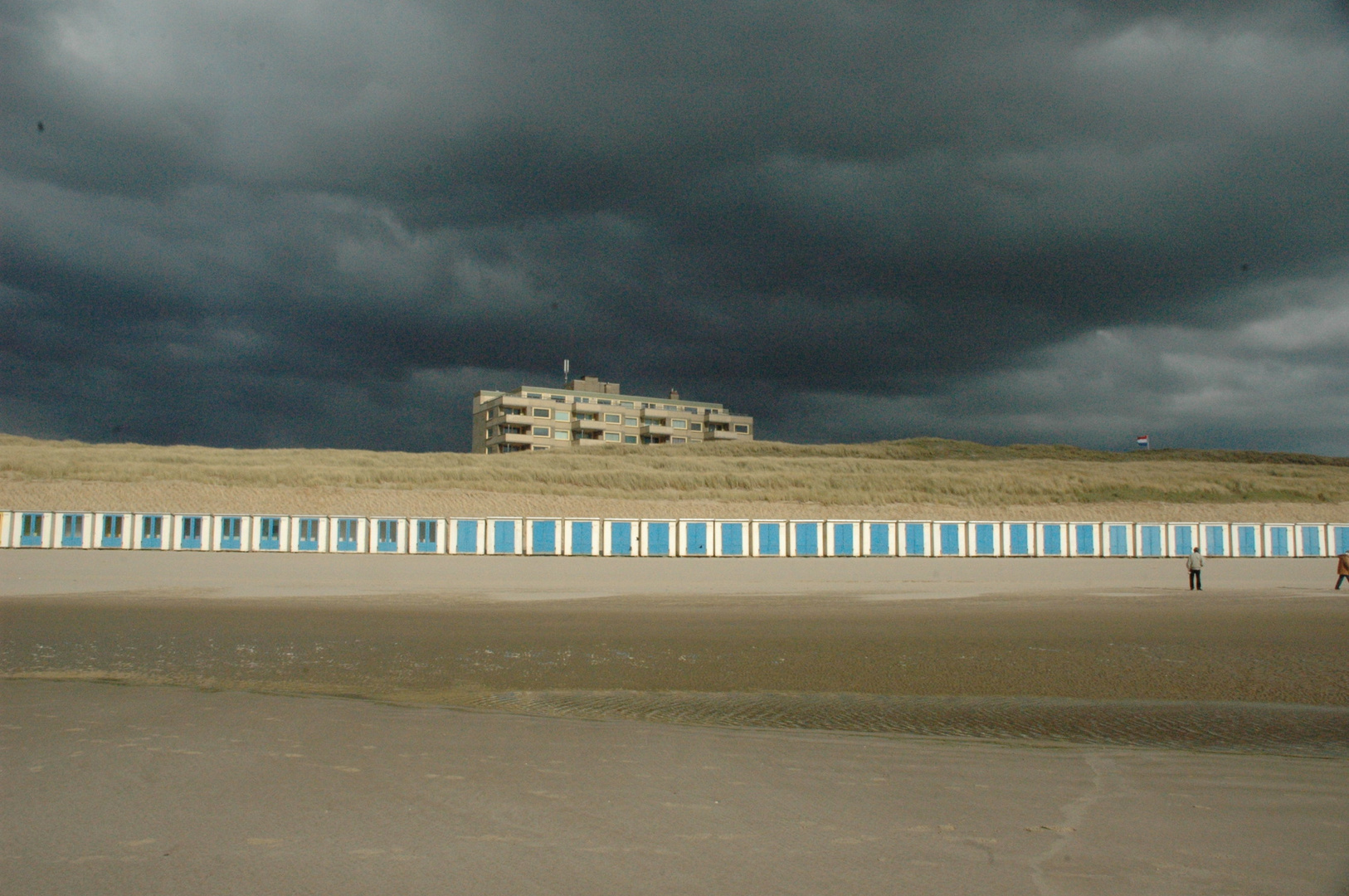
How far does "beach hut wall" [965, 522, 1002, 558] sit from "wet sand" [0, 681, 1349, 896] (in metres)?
38.1

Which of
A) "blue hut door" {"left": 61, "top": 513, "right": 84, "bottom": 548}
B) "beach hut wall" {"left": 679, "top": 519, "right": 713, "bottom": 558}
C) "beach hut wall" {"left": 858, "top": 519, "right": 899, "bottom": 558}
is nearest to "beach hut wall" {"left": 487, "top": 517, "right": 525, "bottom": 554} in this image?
"beach hut wall" {"left": 679, "top": 519, "right": 713, "bottom": 558}

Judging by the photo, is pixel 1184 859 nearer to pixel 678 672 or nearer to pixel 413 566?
pixel 678 672

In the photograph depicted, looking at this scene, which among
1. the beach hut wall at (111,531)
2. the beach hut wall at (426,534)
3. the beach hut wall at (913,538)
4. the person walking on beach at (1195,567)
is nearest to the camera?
the person walking on beach at (1195,567)

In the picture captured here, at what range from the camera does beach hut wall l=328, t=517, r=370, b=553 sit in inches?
1531

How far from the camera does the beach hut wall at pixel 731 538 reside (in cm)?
4156

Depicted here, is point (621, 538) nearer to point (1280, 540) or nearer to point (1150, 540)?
point (1150, 540)

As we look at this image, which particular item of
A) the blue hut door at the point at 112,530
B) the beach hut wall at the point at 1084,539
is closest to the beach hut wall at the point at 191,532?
the blue hut door at the point at 112,530

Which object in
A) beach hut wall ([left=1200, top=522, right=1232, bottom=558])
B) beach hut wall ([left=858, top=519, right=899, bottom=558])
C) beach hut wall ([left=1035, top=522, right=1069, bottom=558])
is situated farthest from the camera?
beach hut wall ([left=1200, top=522, right=1232, bottom=558])

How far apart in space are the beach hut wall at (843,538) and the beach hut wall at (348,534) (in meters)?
20.7

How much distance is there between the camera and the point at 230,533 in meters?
38.5

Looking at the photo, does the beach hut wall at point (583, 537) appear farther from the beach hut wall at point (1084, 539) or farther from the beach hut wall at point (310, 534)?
the beach hut wall at point (1084, 539)

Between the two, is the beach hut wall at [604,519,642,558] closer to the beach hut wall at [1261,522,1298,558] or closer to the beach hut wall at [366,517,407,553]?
the beach hut wall at [366,517,407,553]

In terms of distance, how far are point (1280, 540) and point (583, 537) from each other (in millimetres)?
34736

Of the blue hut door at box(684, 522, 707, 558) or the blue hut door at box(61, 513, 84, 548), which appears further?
the blue hut door at box(684, 522, 707, 558)
